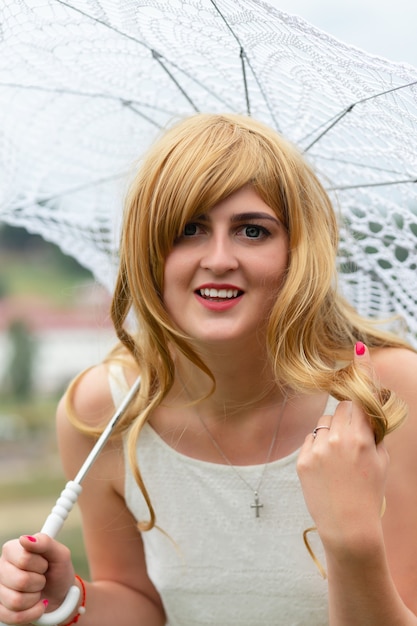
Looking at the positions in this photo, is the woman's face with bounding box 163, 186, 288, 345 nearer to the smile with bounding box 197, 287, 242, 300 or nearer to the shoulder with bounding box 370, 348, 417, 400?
the smile with bounding box 197, 287, 242, 300

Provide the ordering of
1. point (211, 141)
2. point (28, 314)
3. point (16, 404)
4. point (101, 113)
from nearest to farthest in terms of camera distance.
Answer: point (211, 141) < point (101, 113) < point (16, 404) < point (28, 314)

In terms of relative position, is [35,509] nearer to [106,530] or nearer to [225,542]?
[106,530]

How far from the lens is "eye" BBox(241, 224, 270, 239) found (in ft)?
7.59

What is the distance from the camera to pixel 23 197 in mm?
3012

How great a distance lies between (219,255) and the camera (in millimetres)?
2234

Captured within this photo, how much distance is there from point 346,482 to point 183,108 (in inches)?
45.4

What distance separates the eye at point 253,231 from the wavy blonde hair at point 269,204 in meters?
0.05

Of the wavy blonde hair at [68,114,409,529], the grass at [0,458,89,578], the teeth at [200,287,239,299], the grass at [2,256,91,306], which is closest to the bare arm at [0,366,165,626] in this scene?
the wavy blonde hair at [68,114,409,529]

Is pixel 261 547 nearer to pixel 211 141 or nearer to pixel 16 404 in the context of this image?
pixel 211 141

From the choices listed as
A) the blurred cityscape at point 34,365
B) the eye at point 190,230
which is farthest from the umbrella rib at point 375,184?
the blurred cityscape at point 34,365

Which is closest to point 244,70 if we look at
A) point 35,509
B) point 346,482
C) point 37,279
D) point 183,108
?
point 183,108

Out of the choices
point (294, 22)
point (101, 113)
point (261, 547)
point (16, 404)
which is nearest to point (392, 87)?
point (294, 22)

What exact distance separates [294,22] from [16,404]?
34.6ft

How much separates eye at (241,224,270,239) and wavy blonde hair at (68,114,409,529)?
0.18ft
